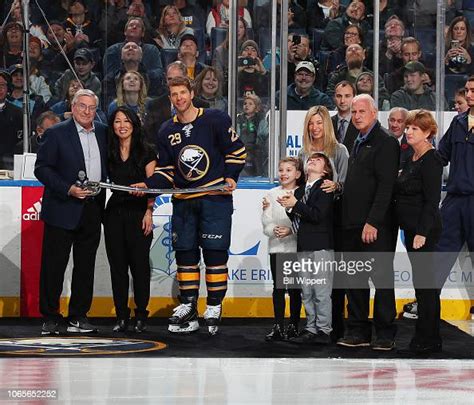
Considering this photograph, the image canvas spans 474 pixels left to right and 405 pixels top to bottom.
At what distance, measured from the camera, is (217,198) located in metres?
8.24

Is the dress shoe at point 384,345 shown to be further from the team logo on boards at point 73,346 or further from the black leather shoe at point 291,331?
the team logo on boards at point 73,346

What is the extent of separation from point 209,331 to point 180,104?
4.75 feet

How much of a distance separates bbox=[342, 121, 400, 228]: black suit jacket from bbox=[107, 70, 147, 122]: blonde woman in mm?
2993

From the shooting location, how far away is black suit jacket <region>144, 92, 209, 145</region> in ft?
32.4

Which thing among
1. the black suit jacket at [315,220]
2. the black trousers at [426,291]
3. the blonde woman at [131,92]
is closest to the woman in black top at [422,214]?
the black trousers at [426,291]

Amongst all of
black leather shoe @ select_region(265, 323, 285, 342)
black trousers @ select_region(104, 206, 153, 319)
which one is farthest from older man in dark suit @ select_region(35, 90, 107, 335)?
Answer: black leather shoe @ select_region(265, 323, 285, 342)

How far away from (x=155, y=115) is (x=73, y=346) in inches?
109

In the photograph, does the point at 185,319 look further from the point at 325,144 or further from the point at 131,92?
the point at 131,92

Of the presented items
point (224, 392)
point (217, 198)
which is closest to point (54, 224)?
point (217, 198)

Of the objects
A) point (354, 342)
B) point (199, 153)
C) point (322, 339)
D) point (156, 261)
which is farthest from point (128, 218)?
point (354, 342)

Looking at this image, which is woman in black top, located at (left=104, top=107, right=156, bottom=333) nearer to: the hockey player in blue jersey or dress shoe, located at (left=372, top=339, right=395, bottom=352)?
the hockey player in blue jersey

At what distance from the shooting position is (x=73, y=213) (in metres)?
8.25

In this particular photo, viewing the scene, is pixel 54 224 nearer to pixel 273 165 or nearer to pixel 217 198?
pixel 217 198

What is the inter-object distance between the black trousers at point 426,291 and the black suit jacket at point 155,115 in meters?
2.82
